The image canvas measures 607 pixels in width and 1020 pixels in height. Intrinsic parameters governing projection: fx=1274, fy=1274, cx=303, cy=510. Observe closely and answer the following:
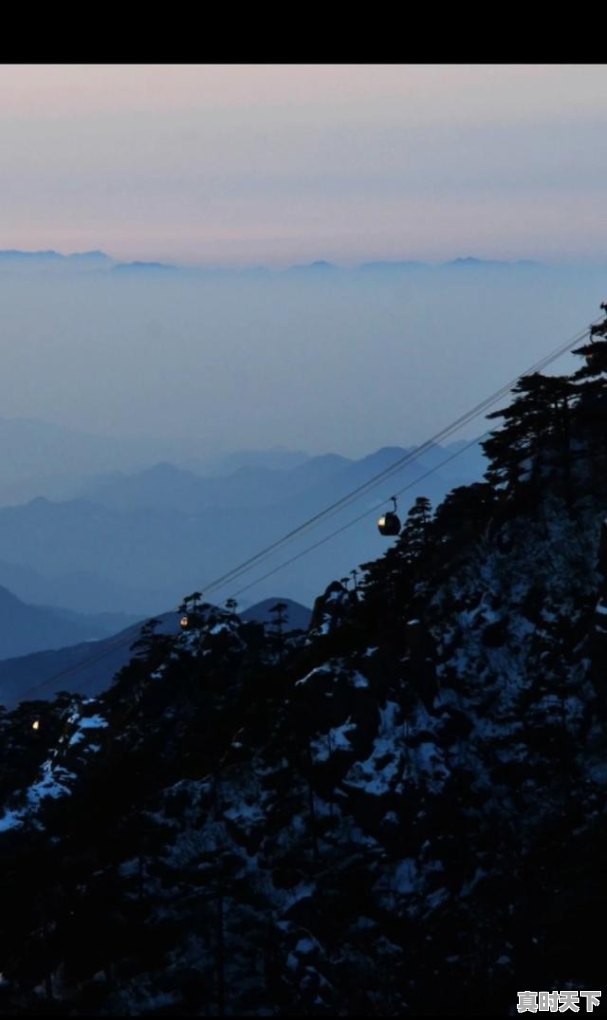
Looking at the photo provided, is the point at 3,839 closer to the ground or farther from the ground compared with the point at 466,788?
farther from the ground

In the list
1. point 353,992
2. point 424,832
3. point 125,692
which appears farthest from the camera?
point 125,692

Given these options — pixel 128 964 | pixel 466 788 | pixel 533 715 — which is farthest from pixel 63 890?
pixel 533 715

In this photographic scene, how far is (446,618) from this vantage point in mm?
82688

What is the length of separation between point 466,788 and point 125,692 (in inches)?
1860

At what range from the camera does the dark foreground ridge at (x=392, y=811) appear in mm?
70000

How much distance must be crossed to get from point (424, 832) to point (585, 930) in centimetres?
1771

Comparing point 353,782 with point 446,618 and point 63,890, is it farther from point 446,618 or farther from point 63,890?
point 63,890

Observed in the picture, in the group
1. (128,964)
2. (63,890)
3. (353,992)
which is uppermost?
(63,890)

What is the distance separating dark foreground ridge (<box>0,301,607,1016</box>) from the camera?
230 ft

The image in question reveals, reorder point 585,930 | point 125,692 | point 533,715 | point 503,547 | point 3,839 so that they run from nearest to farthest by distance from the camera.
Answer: point 585,930, point 533,715, point 503,547, point 3,839, point 125,692

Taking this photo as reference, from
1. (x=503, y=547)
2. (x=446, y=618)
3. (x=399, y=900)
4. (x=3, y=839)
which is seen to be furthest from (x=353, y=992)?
(x=3, y=839)

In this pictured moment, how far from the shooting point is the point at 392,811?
7506cm
